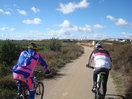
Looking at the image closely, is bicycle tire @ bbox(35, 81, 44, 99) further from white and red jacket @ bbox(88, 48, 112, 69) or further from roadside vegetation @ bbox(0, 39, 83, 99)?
white and red jacket @ bbox(88, 48, 112, 69)

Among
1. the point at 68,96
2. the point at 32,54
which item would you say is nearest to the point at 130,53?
the point at 68,96

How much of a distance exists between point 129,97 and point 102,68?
1.64 meters

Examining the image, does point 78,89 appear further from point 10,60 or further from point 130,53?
point 10,60

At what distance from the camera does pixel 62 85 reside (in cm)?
718

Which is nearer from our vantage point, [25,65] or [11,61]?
[25,65]

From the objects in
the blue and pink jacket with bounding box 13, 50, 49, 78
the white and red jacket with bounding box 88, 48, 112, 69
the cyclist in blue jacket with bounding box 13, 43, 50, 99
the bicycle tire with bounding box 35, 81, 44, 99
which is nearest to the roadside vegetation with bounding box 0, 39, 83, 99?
the bicycle tire with bounding box 35, 81, 44, 99

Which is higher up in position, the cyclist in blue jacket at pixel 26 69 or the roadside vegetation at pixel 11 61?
the cyclist in blue jacket at pixel 26 69

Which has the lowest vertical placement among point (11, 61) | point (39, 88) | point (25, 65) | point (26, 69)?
point (11, 61)

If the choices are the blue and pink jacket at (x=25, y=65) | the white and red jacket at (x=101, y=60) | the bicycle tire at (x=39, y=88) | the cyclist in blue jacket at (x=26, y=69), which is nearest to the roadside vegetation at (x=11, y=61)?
the bicycle tire at (x=39, y=88)

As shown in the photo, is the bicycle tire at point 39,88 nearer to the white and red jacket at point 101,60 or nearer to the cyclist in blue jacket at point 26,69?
the cyclist in blue jacket at point 26,69

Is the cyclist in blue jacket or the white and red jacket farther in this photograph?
the white and red jacket

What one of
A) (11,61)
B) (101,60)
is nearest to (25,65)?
(101,60)

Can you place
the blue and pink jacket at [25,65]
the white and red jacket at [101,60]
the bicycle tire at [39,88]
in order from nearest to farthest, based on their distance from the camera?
the blue and pink jacket at [25,65] → the white and red jacket at [101,60] → the bicycle tire at [39,88]

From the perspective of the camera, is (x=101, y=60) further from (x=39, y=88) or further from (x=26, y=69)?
(x=26, y=69)
